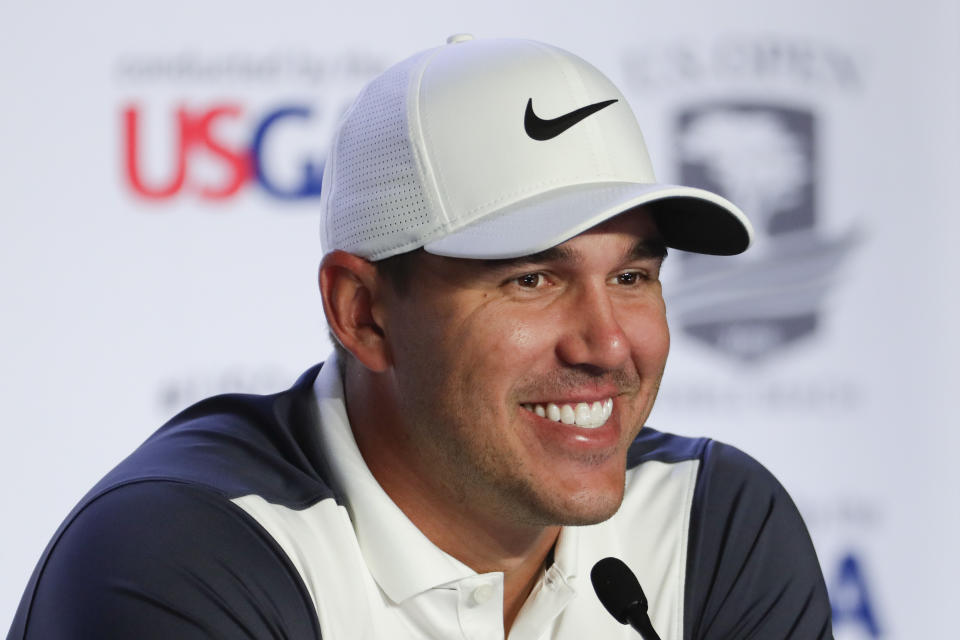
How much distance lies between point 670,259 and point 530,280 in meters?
1.61

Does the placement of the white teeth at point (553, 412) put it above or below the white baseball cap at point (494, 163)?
below

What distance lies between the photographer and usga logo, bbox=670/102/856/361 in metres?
2.91

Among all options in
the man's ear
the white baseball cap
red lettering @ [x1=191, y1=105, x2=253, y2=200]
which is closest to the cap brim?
the white baseball cap

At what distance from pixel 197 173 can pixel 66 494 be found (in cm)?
80

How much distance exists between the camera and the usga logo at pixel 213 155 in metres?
2.79

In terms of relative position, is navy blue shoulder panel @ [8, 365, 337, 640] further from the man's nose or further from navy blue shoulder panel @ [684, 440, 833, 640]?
navy blue shoulder panel @ [684, 440, 833, 640]

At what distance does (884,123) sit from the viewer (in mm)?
2951

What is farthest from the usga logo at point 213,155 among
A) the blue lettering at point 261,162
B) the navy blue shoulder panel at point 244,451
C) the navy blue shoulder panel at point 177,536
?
the navy blue shoulder panel at point 177,536

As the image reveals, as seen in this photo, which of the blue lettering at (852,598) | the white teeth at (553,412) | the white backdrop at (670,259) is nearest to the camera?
the white teeth at (553,412)

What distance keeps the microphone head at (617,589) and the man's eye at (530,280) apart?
0.32m

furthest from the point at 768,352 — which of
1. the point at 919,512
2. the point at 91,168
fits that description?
the point at 91,168

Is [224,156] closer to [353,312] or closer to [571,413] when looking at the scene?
[353,312]

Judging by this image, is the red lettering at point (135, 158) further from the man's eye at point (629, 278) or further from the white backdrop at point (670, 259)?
the man's eye at point (629, 278)

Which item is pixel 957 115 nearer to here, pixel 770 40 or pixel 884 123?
pixel 884 123
